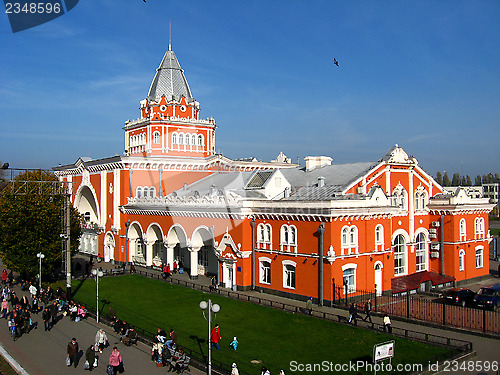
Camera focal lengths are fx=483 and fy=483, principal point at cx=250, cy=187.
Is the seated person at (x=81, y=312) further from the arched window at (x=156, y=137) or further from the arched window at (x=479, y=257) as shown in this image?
the arched window at (x=479, y=257)

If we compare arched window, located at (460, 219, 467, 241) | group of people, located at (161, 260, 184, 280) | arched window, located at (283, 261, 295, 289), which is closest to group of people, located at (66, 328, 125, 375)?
arched window, located at (283, 261, 295, 289)

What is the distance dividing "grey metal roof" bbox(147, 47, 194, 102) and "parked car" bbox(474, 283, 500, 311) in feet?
110

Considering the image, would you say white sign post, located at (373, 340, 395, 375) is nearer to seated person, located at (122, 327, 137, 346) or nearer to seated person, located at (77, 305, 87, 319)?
seated person, located at (122, 327, 137, 346)

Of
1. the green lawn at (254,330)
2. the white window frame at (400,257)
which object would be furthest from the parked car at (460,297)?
the green lawn at (254,330)

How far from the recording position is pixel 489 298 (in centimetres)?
2717

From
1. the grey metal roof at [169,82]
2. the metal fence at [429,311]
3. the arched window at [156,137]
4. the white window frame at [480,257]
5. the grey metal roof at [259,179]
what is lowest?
the metal fence at [429,311]

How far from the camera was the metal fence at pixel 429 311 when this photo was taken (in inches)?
914

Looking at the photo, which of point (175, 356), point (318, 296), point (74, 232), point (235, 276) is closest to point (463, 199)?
point (318, 296)

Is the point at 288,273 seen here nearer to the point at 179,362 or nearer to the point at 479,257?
the point at 179,362

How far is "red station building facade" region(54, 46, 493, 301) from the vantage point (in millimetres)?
28406

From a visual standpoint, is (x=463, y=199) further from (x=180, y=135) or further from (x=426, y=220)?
(x=180, y=135)

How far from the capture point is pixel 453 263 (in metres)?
34.3

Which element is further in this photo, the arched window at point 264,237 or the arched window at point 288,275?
the arched window at point 264,237

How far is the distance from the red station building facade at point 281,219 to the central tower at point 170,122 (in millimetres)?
115
